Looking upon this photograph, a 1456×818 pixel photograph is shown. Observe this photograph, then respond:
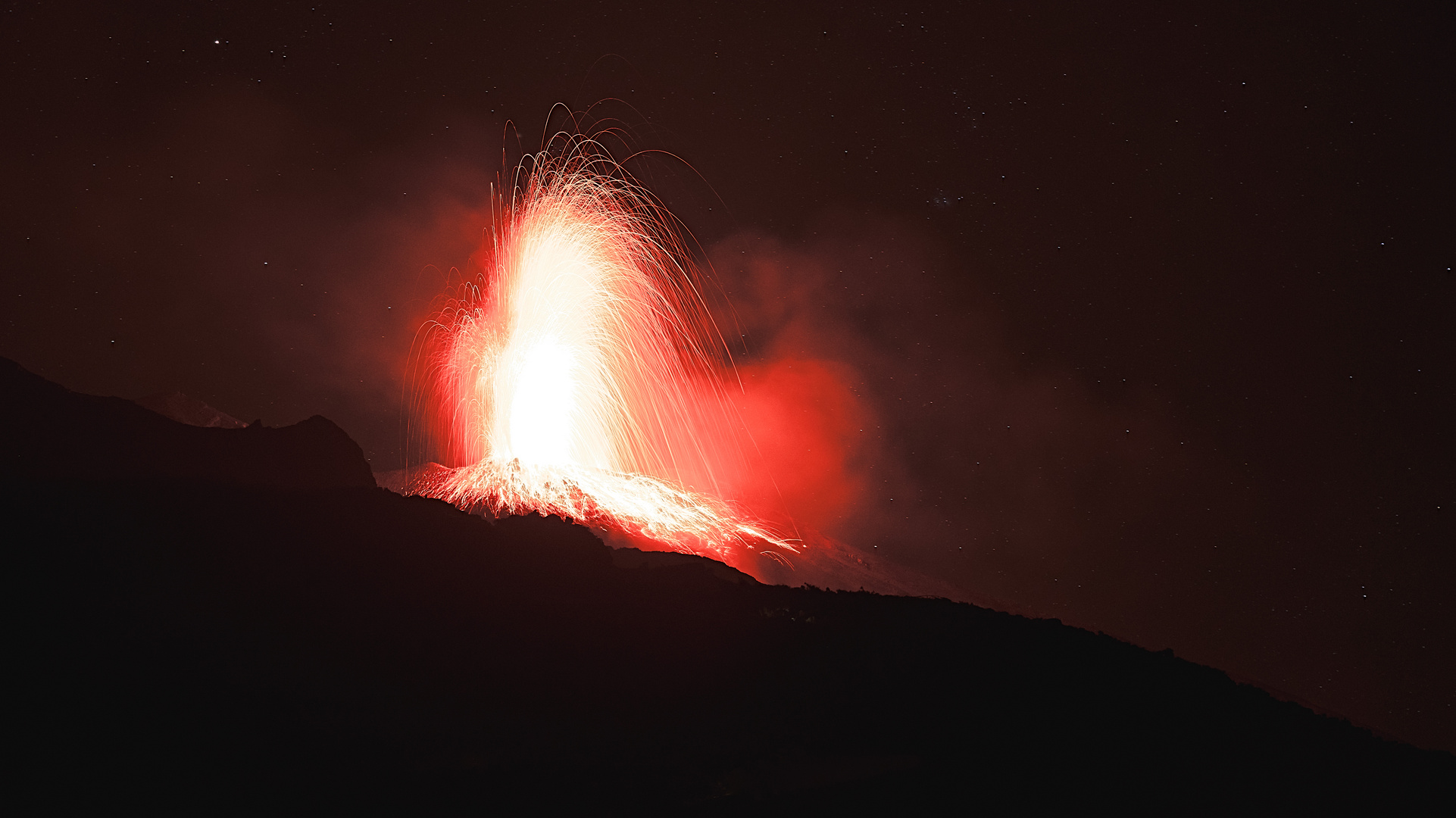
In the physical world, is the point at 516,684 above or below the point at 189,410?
below

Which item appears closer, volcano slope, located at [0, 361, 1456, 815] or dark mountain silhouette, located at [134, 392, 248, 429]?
volcano slope, located at [0, 361, 1456, 815]

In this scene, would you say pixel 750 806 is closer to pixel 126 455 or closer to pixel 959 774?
pixel 959 774

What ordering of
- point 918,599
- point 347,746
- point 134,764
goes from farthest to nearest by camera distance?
point 918,599 < point 347,746 < point 134,764

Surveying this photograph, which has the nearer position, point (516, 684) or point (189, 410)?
point (516, 684)

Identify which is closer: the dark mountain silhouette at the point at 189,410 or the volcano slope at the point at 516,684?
the volcano slope at the point at 516,684

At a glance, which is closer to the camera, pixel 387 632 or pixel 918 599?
pixel 387 632

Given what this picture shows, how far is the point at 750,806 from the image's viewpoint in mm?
11242

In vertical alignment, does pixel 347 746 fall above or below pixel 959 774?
below

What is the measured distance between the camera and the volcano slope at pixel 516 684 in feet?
34.6

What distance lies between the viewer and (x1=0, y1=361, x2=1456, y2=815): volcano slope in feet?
34.6

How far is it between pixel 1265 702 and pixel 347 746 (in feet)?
53.0

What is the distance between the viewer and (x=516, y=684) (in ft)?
41.1

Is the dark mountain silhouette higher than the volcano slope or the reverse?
higher

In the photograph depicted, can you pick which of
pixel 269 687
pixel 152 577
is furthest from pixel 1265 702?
pixel 152 577
